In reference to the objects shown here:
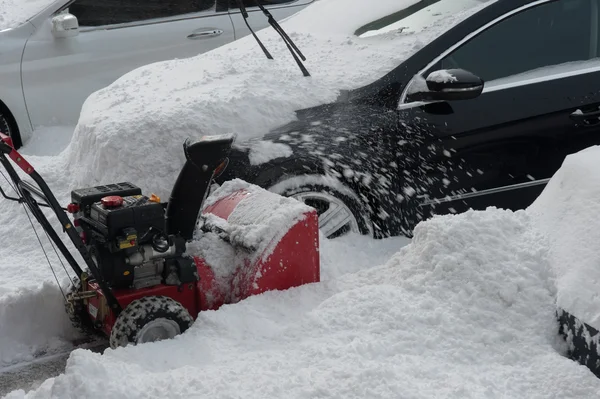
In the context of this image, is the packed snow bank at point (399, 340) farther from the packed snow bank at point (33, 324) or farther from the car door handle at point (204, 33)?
the car door handle at point (204, 33)

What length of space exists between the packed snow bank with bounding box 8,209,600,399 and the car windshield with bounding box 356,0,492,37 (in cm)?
182

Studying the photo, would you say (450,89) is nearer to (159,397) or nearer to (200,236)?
(200,236)

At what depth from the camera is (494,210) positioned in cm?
386

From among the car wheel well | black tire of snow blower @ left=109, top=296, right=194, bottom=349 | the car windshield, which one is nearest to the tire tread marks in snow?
black tire of snow blower @ left=109, top=296, right=194, bottom=349

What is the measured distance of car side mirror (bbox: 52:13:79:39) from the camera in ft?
24.9

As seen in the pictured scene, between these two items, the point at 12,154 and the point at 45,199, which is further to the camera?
the point at 45,199

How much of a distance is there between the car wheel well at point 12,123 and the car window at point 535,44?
4.07 metres

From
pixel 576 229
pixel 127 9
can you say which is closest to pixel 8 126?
pixel 127 9

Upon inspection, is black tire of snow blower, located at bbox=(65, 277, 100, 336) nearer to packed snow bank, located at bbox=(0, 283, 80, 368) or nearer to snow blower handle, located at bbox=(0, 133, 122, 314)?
packed snow bank, located at bbox=(0, 283, 80, 368)

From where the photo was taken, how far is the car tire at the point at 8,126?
737cm

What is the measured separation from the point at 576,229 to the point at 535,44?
81.8 inches

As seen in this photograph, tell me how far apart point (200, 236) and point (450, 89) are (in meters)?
1.63

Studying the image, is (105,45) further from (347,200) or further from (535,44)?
(535,44)

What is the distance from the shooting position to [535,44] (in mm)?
5121
